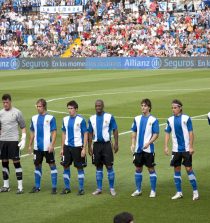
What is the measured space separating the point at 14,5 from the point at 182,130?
61.0m

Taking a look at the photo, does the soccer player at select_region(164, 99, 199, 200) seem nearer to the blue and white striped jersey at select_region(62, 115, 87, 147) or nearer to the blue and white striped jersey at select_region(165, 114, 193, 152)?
the blue and white striped jersey at select_region(165, 114, 193, 152)

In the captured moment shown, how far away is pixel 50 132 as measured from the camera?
15875mm

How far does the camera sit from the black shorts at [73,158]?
1553 centimetres

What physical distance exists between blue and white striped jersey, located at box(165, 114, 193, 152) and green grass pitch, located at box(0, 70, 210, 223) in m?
1.03

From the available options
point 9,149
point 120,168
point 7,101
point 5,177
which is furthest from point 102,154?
point 120,168

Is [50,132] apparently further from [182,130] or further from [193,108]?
[193,108]

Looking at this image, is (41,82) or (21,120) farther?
(41,82)

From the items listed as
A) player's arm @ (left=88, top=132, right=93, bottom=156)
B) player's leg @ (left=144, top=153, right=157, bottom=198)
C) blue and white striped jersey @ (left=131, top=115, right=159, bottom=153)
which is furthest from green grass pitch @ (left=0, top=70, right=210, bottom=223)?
blue and white striped jersey @ (left=131, top=115, right=159, bottom=153)

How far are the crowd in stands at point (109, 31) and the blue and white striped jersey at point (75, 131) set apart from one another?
45.2 m

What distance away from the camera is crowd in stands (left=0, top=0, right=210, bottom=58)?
204 feet

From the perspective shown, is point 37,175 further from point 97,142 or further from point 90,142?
point 97,142

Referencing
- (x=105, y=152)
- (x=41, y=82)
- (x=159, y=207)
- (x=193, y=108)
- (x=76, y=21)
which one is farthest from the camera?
(x=76, y=21)

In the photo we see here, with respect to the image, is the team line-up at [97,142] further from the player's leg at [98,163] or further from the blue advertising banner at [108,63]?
the blue advertising banner at [108,63]

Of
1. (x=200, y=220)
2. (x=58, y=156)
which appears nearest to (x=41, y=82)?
(x=58, y=156)
